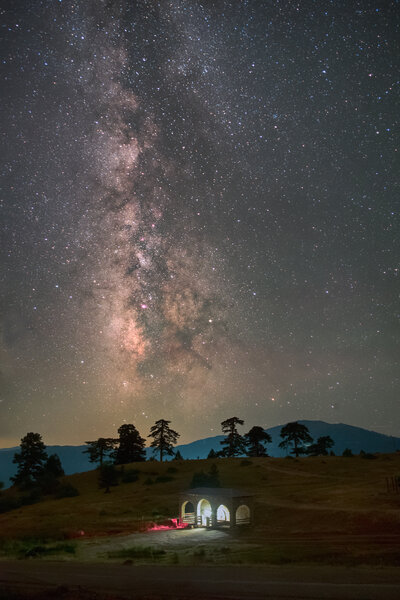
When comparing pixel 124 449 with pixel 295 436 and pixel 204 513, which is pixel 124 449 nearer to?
pixel 295 436

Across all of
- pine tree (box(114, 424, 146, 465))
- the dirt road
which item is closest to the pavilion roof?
the dirt road

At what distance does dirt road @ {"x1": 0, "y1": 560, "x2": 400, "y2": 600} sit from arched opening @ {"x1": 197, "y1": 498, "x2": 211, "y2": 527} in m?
17.4

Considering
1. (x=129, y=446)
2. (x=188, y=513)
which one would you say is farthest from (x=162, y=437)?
(x=188, y=513)

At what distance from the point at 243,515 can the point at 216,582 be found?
20.3 m

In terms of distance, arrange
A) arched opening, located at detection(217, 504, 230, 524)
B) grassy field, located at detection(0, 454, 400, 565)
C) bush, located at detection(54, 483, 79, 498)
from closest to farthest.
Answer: grassy field, located at detection(0, 454, 400, 565) → arched opening, located at detection(217, 504, 230, 524) → bush, located at detection(54, 483, 79, 498)

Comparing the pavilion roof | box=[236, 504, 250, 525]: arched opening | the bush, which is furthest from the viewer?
the bush

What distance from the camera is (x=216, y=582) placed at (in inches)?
658

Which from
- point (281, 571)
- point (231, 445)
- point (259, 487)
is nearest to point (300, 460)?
point (259, 487)

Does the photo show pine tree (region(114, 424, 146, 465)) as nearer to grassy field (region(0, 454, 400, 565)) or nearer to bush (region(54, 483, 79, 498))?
grassy field (region(0, 454, 400, 565))

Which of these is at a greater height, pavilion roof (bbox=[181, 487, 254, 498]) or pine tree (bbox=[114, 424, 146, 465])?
pine tree (bbox=[114, 424, 146, 465])

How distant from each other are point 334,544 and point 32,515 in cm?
3779

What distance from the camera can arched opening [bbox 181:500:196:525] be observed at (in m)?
37.8

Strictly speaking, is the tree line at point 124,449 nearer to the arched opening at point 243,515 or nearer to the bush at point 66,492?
the bush at point 66,492

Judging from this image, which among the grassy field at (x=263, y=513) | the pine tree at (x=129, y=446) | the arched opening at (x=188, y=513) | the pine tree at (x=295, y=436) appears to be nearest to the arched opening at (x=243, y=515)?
the grassy field at (x=263, y=513)
